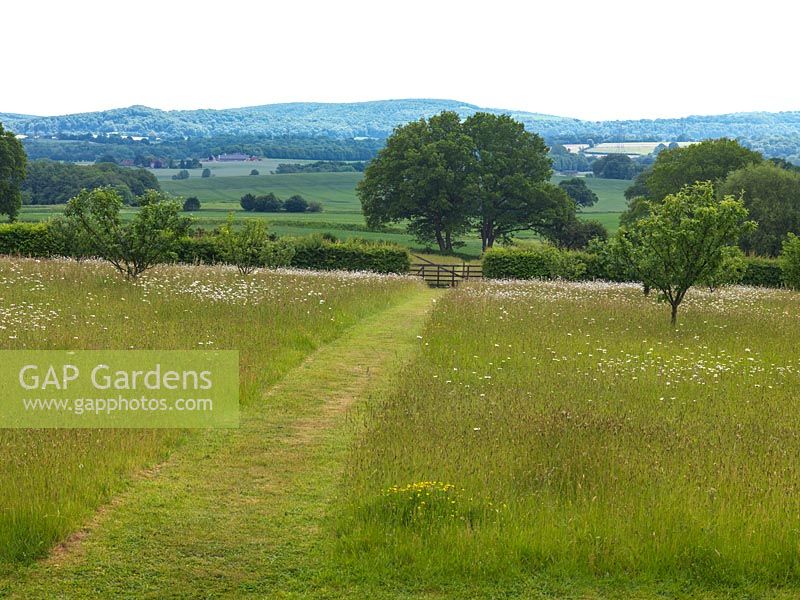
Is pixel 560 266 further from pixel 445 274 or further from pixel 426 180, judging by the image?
pixel 426 180

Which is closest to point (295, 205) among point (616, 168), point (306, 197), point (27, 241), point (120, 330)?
point (306, 197)

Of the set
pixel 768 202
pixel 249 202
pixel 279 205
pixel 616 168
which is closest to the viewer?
pixel 768 202

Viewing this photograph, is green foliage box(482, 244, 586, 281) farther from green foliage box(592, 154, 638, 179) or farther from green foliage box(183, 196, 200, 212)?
green foliage box(592, 154, 638, 179)

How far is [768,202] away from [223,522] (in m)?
66.2

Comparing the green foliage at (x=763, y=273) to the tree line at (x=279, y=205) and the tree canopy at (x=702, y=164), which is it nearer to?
the tree canopy at (x=702, y=164)

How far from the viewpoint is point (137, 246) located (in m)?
27.2

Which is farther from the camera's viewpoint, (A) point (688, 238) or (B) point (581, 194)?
(B) point (581, 194)

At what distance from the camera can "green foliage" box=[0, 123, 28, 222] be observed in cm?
7106

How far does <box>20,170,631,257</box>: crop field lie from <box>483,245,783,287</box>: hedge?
32.8m

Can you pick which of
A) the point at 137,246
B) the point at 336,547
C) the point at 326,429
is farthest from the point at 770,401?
the point at 137,246

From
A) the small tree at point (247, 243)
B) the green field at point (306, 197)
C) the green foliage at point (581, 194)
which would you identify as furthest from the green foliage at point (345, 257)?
the green foliage at point (581, 194)

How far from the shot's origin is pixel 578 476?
33.2 ft

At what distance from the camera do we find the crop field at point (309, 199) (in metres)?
94.8

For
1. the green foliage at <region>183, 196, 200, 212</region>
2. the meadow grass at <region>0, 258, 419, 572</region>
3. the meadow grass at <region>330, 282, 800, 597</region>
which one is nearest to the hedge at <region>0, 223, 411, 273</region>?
the meadow grass at <region>0, 258, 419, 572</region>
